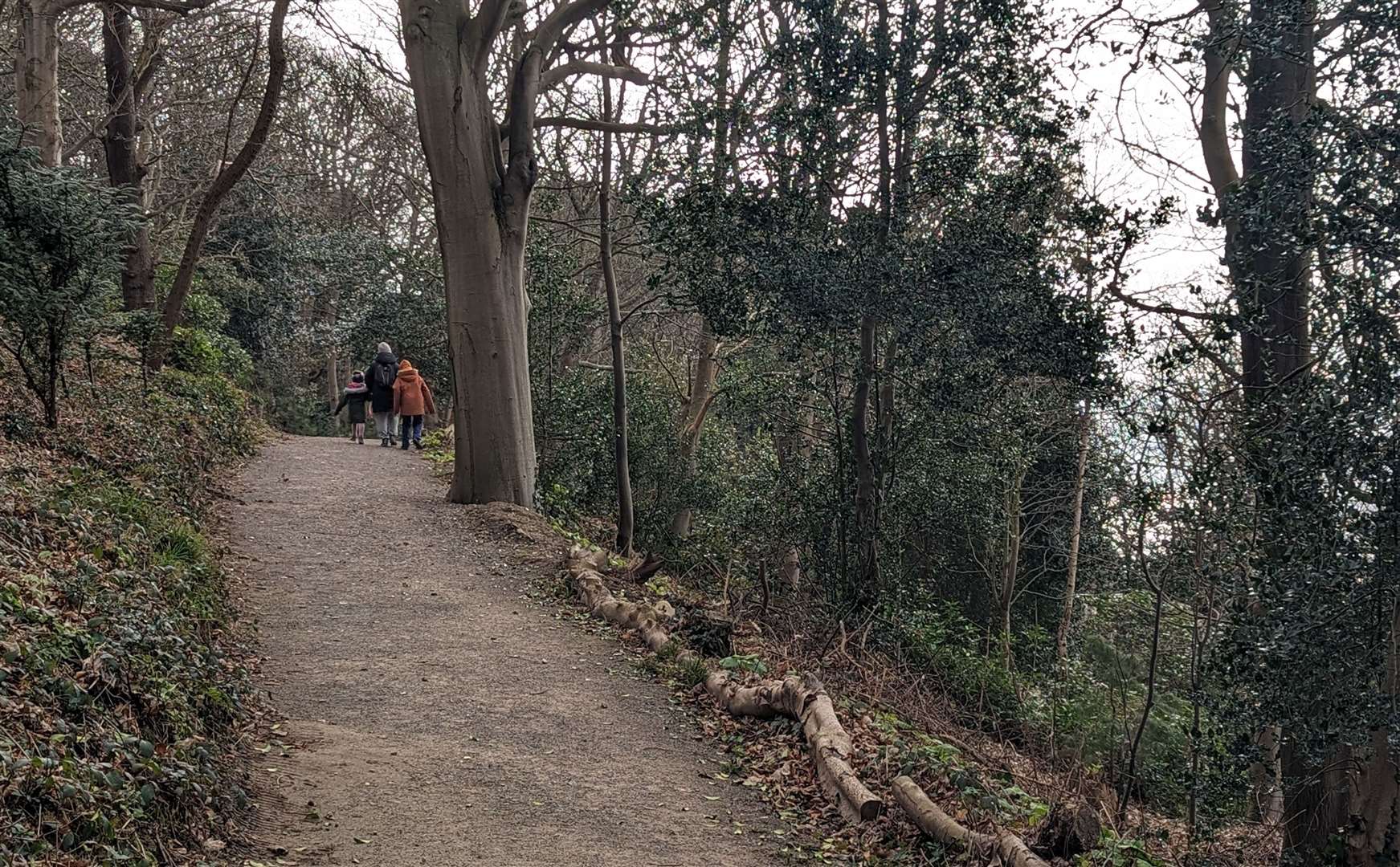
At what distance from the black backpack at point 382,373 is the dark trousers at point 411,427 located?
0.69 metres

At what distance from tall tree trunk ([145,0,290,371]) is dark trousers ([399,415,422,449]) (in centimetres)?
460

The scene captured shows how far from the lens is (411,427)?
20344 millimetres

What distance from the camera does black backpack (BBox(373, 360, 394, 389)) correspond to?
65.1 feet

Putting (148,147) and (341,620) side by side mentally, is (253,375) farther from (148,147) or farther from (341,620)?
(341,620)

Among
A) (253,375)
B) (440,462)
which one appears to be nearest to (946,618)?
(440,462)

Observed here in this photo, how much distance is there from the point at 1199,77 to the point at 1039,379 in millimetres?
3632

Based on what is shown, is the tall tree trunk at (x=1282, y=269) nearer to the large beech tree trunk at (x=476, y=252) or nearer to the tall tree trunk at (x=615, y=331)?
the tall tree trunk at (x=615, y=331)

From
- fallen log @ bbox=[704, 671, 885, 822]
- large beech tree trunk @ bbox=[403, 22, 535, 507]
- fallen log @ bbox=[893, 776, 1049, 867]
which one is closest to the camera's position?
fallen log @ bbox=[893, 776, 1049, 867]

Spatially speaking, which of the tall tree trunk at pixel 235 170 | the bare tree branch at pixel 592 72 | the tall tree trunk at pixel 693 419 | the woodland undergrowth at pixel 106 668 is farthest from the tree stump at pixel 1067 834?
the tall tree trunk at pixel 693 419

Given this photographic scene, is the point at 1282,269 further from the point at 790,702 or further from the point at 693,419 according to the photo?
the point at 693,419

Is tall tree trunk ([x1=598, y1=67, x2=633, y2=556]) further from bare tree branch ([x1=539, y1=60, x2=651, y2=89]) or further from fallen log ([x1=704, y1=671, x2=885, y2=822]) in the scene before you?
fallen log ([x1=704, y1=671, x2=885, y2=822])

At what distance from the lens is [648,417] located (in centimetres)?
2070

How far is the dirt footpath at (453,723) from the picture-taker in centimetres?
576

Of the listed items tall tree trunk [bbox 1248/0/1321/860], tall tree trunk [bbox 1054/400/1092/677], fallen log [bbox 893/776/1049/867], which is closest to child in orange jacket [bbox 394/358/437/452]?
tall tree trunk [bbox 1054/400/1092/677]
